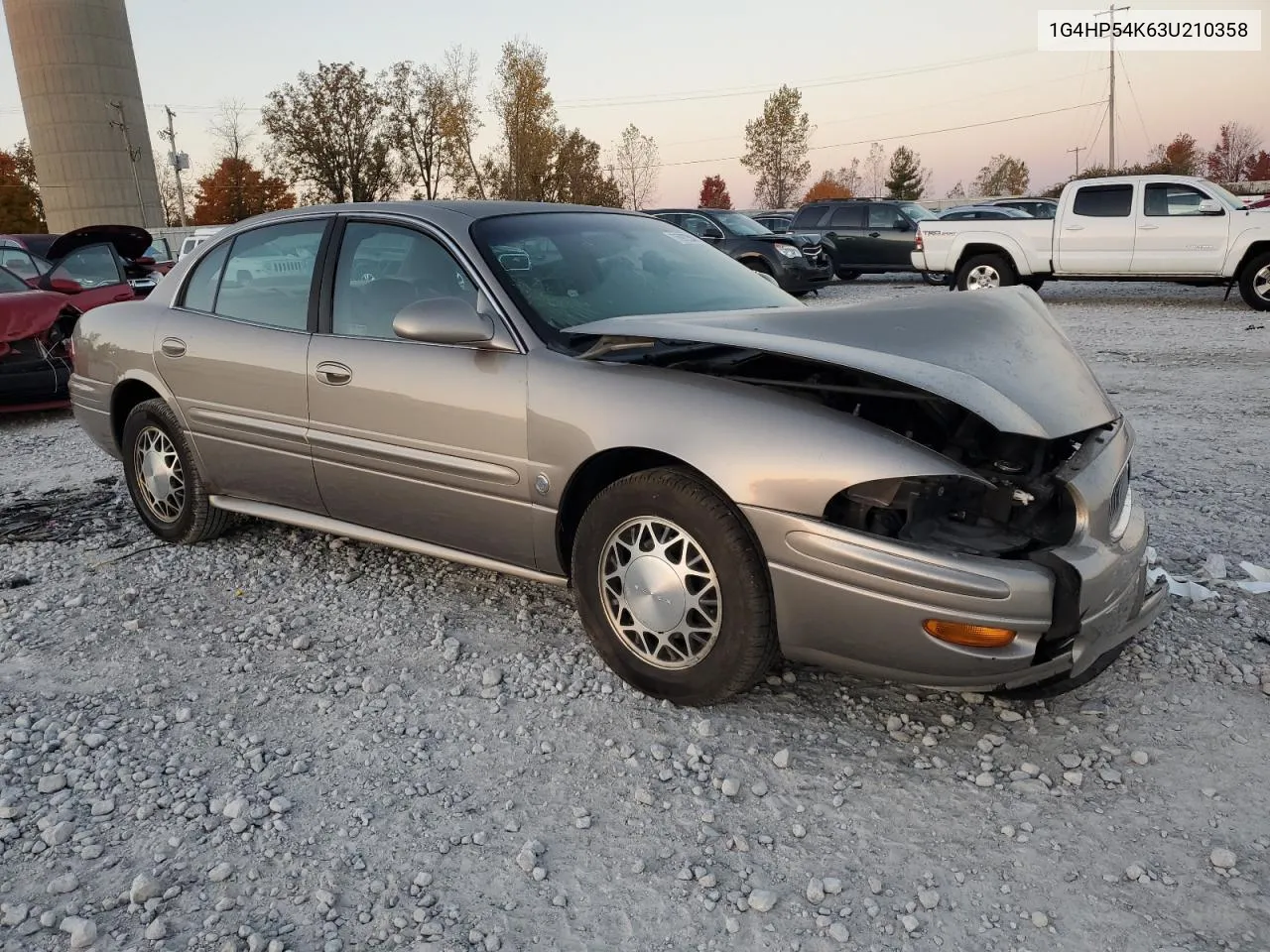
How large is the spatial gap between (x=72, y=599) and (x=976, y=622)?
11.8ft

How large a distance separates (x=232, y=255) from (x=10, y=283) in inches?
223

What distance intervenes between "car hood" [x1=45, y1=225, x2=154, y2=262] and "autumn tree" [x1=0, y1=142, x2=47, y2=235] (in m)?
56.0

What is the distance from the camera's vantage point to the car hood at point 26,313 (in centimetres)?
748

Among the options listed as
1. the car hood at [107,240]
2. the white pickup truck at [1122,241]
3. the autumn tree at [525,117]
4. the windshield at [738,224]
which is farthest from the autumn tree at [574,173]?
the car hood at [107,240]

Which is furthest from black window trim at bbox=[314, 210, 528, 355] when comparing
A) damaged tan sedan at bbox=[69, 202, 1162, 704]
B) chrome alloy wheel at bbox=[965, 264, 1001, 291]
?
chrome alloy wheel at bbox=[965, 264, 1001, 291]

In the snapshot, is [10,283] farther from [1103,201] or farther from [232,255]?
[1103,201]

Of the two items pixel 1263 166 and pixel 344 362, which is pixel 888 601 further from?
pixel 1263 166

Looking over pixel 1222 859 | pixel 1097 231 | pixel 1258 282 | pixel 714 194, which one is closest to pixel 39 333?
pixel 1222 859

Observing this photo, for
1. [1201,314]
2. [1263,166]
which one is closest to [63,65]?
[1201,314]

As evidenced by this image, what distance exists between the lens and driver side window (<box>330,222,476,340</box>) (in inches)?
138

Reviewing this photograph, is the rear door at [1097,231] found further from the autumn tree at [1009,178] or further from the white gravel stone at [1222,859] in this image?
the autumn tree at [1009,178]

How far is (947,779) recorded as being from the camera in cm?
260

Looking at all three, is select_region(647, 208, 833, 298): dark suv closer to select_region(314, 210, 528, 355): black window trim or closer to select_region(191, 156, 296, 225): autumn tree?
select_region(314, 210, 528, 355): black window trim

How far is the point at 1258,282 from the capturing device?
1229cm
